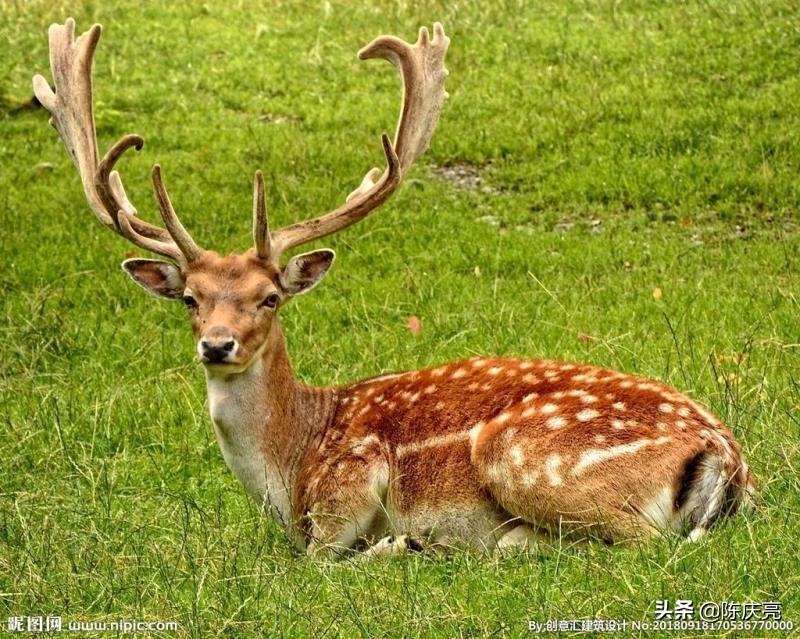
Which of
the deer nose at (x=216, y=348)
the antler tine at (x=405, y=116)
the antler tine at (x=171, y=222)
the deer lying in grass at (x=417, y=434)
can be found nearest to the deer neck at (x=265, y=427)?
the deer lying in grass at (x=417, y=434)

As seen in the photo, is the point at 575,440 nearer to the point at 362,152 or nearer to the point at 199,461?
the point at 199,461

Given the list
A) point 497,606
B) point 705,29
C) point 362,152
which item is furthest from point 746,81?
point 497,606

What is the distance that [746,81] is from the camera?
46.4 ft

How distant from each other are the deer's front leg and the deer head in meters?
0.62

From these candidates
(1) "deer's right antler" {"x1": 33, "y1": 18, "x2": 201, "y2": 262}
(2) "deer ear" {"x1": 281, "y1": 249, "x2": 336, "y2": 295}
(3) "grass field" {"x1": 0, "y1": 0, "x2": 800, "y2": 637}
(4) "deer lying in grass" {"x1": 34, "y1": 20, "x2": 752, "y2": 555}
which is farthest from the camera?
(1) "deer's right antler" {"x1": 33, "y1": 18, "x2": 201, "y2": 262}

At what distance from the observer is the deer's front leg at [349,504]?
21.6 feet

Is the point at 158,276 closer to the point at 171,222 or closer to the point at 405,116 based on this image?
the point at 171,222

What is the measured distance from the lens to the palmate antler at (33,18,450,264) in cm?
714

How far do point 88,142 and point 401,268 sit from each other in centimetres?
389

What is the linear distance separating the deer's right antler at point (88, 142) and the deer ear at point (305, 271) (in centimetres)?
40

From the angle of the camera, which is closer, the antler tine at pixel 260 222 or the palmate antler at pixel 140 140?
the antler tine at pixel 260 222

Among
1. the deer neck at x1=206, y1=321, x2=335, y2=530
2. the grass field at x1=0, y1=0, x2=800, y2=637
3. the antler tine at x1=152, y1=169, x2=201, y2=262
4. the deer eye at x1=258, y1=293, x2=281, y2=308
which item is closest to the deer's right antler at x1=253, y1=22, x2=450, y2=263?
the deer eye at x1=258, y1=293, x2=281, y2=308

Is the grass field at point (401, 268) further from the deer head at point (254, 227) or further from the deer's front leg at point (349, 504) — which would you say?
the deer head at point (254, 227)

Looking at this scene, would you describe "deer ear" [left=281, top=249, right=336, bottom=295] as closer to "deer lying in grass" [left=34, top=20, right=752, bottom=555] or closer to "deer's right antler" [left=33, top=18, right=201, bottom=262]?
"deer lying in grass" [left=34, top=20, right=752, bottom=555]
